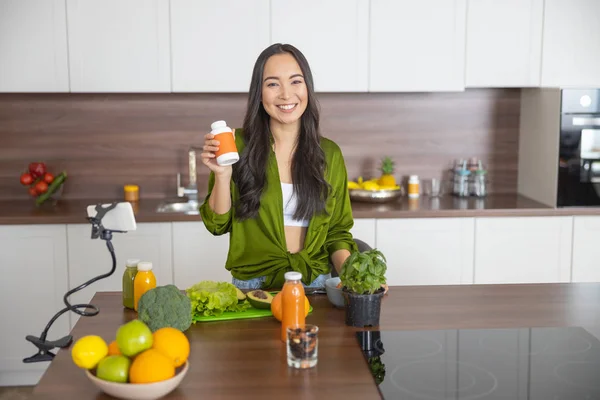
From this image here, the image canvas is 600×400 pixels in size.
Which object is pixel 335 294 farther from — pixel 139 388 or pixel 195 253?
pixel 195 253

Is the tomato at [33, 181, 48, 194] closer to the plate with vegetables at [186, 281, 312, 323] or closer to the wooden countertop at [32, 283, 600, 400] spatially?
the wooden countertop at [32, 283, 600, 400]

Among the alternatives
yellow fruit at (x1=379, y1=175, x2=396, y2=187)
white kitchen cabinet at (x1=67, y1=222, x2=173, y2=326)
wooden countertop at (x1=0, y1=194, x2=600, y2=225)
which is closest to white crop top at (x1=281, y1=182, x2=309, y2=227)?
wooden countertop at (x1=0, y1=194, x2=600, y2=225)

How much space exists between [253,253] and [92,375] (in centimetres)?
100

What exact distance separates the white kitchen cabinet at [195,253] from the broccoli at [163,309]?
1.88 m

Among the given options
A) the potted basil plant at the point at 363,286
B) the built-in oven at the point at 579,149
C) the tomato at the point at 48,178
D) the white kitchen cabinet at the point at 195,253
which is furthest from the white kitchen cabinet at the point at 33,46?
the built-in oven at the point at 579,149

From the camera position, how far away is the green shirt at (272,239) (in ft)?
8.22

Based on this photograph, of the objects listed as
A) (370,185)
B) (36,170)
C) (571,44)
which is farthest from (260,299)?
(571,44)

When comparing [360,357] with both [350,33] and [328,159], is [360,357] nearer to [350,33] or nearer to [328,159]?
[328,159]

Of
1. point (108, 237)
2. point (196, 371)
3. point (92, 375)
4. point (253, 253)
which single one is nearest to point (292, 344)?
point (196, 371)

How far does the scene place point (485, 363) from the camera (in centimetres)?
184

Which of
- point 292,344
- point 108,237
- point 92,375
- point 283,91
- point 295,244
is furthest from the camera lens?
point 295,244

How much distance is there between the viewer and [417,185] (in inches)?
170

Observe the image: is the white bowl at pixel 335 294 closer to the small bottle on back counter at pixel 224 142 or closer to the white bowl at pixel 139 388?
the small bottle on back counter at pixel 224 142

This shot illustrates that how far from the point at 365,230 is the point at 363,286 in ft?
6.12
